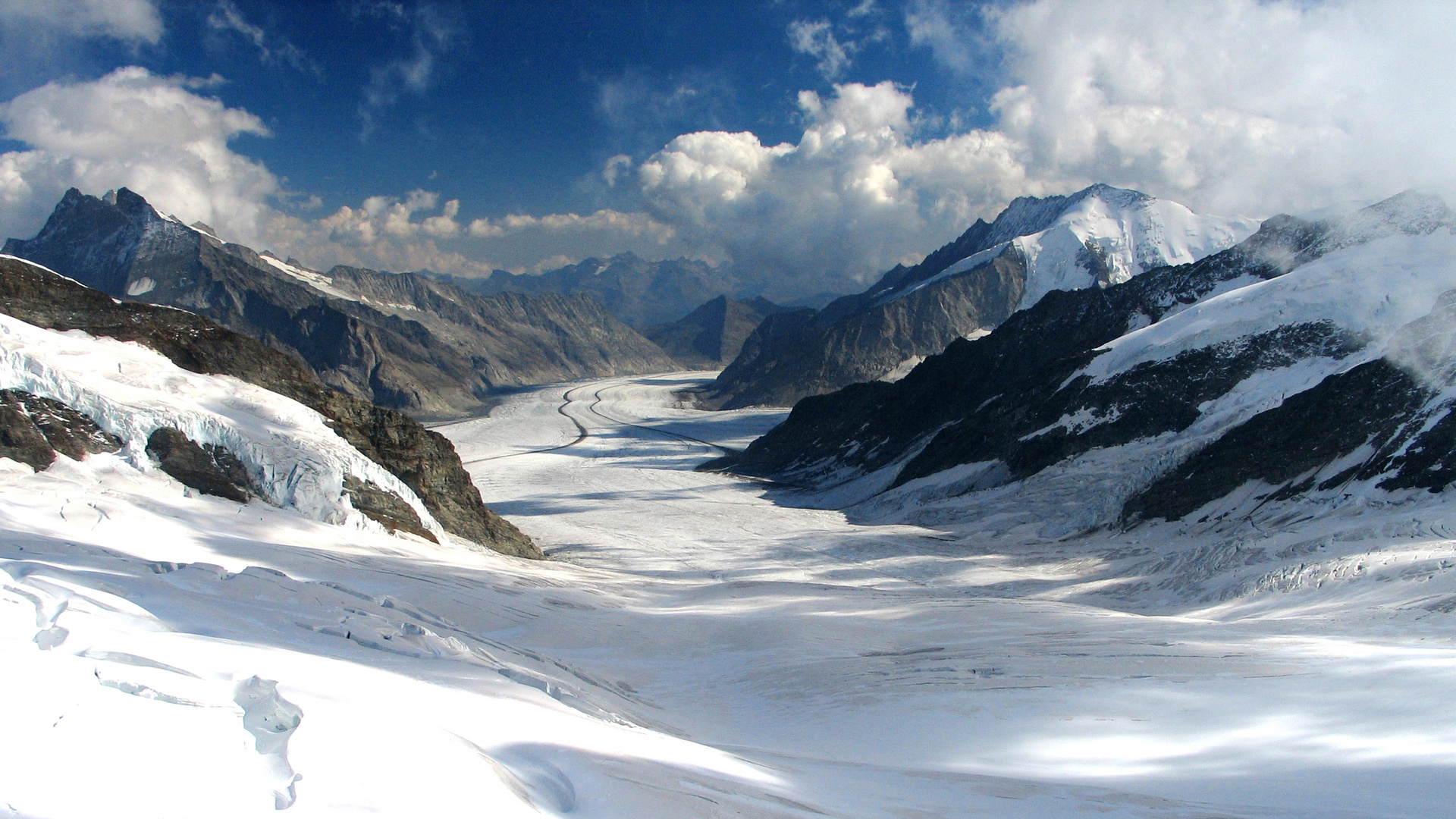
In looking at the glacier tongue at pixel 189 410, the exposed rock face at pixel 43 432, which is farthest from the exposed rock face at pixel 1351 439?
the exposed rock face at pixel 43 432

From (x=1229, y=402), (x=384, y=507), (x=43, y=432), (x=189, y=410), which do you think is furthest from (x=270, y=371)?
(x=1229, y=402)

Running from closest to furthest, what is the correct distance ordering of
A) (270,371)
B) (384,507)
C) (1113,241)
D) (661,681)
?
(661,681) < (384,507) < (270,371) < (1113,241)

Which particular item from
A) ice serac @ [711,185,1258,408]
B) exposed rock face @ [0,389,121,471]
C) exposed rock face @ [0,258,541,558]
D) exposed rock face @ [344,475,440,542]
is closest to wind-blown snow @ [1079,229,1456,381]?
exposed rock face @ [0,258,541,558]

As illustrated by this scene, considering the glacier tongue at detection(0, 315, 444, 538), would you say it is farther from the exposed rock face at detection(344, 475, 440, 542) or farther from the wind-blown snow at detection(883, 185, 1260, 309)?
the wind-blown snow at detection(883, 185, 1260, 309)

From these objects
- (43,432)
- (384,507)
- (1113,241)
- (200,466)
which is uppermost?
(1113,241)

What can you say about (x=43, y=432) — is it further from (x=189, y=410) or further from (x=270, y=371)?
(x=270, y=371)

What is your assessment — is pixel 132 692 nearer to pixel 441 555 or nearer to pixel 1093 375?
pixel 441 555

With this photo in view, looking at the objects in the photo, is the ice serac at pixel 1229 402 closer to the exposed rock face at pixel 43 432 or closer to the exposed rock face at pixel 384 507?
the exposed rock face at pixel 384 507
